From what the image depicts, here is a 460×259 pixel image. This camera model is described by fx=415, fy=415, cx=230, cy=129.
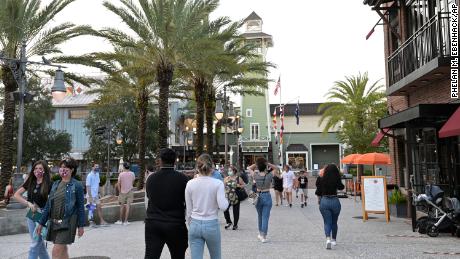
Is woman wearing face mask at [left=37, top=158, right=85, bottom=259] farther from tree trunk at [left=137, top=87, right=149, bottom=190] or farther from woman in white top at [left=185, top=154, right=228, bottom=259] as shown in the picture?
tree trunk at [left=137, top=87, right=149, bottom=190]

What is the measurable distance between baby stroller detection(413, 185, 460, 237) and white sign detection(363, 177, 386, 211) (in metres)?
2.01

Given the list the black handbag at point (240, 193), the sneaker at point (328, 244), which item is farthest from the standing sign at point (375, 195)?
the sneaker at point (328, 244)

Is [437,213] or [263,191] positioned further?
[437,213]

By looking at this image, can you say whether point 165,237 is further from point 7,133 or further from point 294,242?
point 7,133

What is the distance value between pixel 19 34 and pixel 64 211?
13441mm

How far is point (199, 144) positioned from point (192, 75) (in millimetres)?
3506

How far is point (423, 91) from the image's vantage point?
1249 cm

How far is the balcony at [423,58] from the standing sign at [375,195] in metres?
2.96

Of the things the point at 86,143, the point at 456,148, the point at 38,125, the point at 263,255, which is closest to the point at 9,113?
the point at 263,255

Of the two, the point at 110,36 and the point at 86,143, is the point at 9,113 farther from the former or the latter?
the point at 86,143

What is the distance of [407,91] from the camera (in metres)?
13.5

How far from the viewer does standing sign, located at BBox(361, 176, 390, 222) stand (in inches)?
476

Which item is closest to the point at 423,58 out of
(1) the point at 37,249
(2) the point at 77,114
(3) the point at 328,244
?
(3) the point at 328,244

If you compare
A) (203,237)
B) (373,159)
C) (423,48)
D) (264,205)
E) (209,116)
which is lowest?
(264,205)
